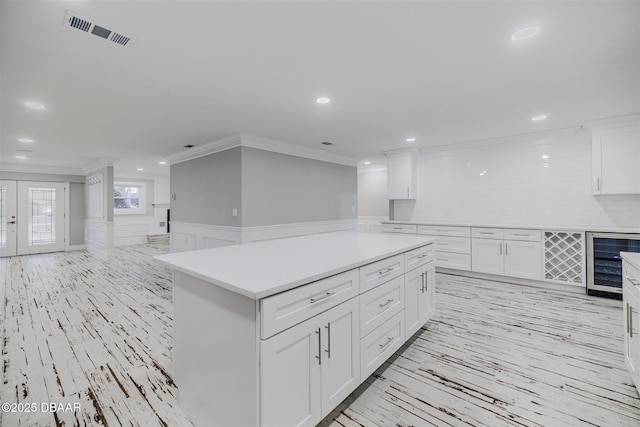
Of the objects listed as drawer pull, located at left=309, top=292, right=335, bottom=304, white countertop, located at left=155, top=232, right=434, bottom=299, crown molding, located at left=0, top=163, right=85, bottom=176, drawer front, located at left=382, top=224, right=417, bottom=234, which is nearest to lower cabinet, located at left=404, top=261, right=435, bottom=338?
Answer: white countertop, located at left=155, top=232, right=434, bottom=299

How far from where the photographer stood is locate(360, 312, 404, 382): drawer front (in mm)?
1841

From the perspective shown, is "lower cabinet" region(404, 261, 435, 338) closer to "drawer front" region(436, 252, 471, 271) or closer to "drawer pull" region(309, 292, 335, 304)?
"drawer pull" region(309, 292, 335, 304)

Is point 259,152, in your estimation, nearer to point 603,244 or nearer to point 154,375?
point 154,375

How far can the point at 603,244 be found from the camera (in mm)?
3779

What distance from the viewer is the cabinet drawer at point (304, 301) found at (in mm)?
1249

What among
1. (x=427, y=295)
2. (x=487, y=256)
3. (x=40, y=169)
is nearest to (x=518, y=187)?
(x=487, y=256)

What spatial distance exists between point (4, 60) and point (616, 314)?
6386 millimetres

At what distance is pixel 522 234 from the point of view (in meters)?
4.35

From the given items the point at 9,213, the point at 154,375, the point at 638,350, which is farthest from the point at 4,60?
the point at 9,213

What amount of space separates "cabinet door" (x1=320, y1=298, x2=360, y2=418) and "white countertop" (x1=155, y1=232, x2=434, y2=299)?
26 centimetres

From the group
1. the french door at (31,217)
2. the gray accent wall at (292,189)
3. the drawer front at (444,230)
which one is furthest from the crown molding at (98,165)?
the drawer front at (444,230)

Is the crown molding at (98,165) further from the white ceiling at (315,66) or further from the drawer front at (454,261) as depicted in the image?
the drawer front at (454,261)

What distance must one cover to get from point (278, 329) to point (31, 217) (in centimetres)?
992

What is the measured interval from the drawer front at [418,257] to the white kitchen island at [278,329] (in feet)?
0.75
